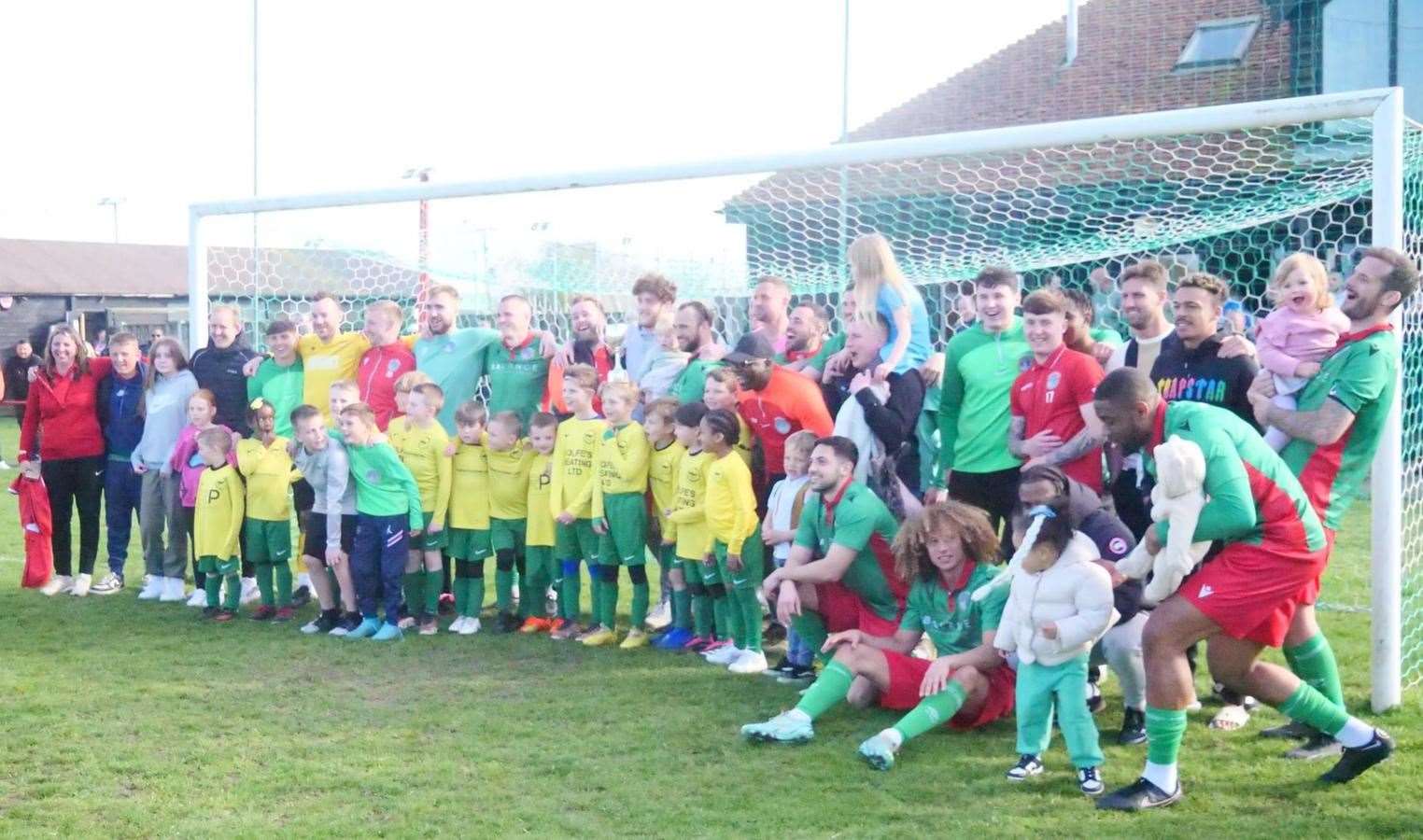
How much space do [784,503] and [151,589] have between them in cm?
436

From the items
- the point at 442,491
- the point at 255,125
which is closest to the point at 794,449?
the point at 442,491

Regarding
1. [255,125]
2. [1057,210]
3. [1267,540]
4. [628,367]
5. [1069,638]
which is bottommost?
[1069,638]

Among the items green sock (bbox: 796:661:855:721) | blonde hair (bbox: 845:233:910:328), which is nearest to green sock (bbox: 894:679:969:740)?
green sock (bbox: 796:661:855:721)

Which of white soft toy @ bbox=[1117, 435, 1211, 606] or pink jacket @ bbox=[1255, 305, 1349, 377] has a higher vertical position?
pink jacket @ bbox=[1255, 305, 1349, 377]

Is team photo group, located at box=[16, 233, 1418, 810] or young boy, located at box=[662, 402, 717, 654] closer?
team photo group, located at box=[16, 233, 1418, 810]

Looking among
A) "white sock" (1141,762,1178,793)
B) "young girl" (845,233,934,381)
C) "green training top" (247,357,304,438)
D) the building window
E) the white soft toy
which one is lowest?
"white sock" (1141,762,1178,793)

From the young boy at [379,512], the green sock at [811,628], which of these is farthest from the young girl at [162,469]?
the green sock at [811,628]

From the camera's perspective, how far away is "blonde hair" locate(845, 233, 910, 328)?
20.1 ft

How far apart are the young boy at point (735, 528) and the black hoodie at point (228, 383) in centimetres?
333

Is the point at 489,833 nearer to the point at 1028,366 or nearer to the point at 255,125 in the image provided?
the point at 1028,366

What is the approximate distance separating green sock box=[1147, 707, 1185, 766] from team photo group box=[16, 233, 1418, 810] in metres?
0.02

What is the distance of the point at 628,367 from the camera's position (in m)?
7.64

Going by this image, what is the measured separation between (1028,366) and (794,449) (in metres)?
1.06

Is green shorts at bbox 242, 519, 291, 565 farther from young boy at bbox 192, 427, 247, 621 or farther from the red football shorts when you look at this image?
the red football shorts
